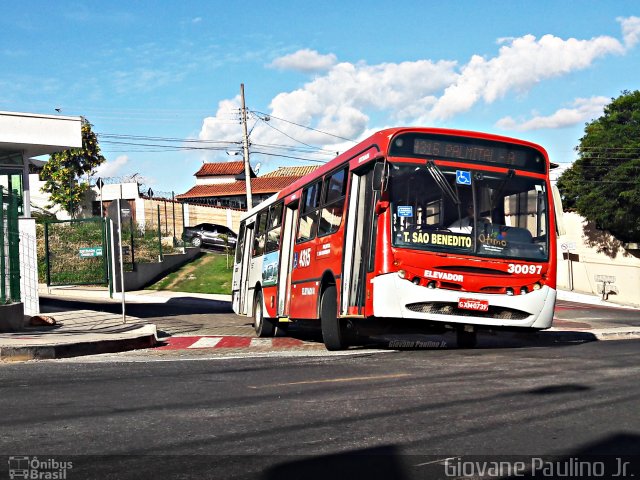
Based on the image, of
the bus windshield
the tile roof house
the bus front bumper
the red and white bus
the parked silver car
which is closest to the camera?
the bus front bumper

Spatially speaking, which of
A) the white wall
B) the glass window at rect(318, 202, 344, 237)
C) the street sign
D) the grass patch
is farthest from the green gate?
the white wall

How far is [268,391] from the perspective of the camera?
317 inches

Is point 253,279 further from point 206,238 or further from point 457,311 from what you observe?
point 206,238

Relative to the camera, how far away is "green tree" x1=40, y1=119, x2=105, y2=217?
58.0m

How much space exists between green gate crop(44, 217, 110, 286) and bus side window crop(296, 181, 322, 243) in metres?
18.1

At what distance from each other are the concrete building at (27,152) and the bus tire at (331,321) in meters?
8.90

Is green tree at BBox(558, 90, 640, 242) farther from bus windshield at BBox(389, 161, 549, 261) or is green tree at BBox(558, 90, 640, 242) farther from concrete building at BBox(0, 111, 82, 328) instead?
bus windshield at BBox(389, 161, 549, 261)

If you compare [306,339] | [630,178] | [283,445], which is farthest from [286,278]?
[630,178]

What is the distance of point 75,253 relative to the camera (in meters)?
32.8

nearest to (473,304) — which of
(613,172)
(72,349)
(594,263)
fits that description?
(72,349)

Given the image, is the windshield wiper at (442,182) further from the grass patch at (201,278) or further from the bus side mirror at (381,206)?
the grass patch at (201,278)

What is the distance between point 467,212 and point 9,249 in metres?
11.0

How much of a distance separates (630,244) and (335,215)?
3989 cm

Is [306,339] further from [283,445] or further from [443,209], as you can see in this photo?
[283,445]
